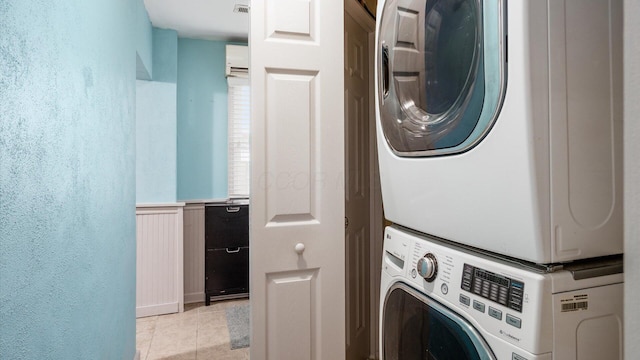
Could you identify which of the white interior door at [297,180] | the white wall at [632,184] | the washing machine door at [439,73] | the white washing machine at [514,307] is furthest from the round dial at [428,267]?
the white interior door at [297,180]

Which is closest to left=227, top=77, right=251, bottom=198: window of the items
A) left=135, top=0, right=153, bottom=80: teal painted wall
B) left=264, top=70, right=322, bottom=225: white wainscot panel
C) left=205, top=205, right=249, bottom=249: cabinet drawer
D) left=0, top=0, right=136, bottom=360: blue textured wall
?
left=205, top=205, right=249, bottom=249: cabinet drawer

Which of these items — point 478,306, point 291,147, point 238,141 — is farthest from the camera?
point 238,141

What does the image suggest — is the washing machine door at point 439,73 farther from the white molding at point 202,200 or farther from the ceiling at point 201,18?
the white molding at point 202,200

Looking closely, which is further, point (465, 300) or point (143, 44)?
point (143, 44)

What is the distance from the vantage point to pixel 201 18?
9.87ft

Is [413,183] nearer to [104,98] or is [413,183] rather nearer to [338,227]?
[338,227]

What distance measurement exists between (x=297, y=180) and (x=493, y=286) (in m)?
1.00

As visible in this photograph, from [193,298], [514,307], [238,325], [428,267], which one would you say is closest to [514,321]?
[514,307]

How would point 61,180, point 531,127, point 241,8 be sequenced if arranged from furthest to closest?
1. point 241,8
2. point 61,180
3. point 531,127

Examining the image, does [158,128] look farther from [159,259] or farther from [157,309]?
[157,309]

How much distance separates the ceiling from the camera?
2.74 meters

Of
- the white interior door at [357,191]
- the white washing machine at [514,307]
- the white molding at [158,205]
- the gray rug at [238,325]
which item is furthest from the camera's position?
the white molding at [158,205]

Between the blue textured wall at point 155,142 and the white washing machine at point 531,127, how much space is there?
284cm

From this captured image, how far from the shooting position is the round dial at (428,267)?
857 millimetres
